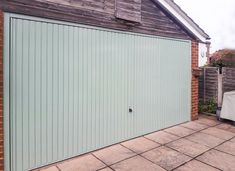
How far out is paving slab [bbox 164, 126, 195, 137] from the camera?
5184mm

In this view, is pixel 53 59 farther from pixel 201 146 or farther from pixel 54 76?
pixel 201 146

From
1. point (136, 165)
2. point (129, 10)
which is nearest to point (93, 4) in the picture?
point (129, 10)

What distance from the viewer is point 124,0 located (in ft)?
14.6

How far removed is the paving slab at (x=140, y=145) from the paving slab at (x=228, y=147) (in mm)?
1358

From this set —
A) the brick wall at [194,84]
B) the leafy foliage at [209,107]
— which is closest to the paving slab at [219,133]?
the brick wall at [194,84]

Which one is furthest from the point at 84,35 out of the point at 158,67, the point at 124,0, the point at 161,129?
the point at 161,129

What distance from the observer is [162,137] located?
4.95 m

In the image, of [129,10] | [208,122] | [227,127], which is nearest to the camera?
[129,10]

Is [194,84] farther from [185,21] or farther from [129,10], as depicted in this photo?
[129,10]

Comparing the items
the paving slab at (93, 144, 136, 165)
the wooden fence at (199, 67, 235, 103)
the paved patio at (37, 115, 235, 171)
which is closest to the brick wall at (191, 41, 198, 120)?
the paved patio at (37, 115, 235, 171)

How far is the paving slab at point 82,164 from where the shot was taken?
3.45 meters

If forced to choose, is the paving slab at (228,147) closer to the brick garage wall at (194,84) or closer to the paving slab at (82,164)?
the brick garage wall at (194,84)

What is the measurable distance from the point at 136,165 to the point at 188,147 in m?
1.47

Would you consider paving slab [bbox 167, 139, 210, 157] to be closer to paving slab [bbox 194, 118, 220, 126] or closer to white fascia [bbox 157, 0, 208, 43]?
paving slab [bbox 194, 118, 220, 126]
